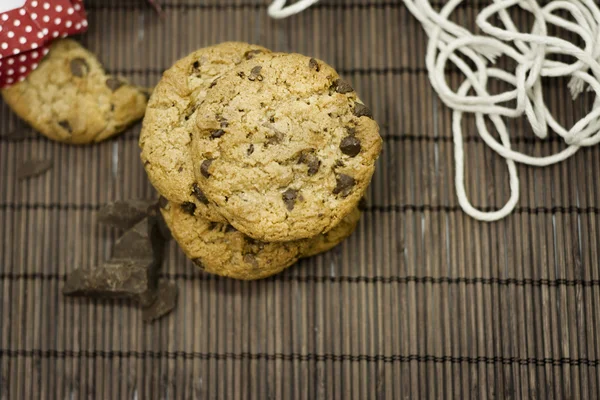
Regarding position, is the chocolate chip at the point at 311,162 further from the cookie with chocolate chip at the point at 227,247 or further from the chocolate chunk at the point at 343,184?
the cookie with chocolate chip at the point at 227,247

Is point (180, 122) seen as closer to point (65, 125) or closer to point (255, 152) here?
point (255, 152)

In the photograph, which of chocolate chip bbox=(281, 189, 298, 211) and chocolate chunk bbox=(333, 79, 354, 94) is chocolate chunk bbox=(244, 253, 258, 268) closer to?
chocolate chip bbox=(281, 189, 298, 211)

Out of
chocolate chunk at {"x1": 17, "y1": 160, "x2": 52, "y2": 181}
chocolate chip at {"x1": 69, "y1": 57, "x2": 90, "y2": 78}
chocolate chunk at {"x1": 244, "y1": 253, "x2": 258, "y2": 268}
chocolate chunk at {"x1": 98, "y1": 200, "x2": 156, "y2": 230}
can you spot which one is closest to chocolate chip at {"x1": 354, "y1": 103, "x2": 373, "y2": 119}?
chocolate chunk at {"x1": 244, "y1": 253, "x2": 258, "y2": 268}

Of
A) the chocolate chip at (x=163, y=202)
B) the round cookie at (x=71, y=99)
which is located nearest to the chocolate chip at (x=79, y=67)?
the round cookie at (x=71, y=99)

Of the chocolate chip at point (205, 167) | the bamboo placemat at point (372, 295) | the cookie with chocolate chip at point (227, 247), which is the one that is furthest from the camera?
the bamboo placemat at point (372, 295)

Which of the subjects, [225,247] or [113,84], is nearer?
[225,247]

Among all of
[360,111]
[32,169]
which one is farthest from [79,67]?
[360,111]
